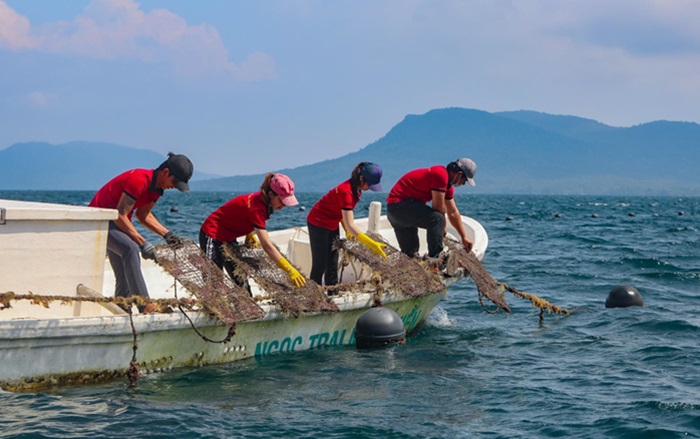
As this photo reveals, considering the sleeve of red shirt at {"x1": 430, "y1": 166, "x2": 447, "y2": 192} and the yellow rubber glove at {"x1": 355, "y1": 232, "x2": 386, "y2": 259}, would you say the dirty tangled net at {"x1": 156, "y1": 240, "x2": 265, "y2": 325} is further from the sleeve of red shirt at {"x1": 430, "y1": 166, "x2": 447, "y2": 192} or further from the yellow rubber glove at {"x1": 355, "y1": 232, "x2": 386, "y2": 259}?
the sleeve of red shirt at {"x1": 430, "y1": 166, "x2": 447, "y2": 192}

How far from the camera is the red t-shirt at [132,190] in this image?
29.2 ft

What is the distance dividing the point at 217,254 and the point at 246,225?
48 centimetres

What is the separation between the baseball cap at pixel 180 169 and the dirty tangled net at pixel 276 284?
1124 millimetres

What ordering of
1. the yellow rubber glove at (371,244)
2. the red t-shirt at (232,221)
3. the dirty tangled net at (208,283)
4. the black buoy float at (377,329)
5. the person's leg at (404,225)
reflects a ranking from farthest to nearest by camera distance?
the person's leg at (404,225), the yellow rubber glove at (371,244), the black buoy float at (377,329), the red t-shirt at (232,221), the dirty tangled net at (208,283)

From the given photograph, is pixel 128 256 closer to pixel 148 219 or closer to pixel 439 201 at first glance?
pixel 148 219

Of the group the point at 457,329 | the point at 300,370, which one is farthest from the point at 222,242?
the point at 457,329

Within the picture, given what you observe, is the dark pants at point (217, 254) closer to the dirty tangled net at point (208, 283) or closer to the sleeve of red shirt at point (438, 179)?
the dirty tangled net at point (208, 283)

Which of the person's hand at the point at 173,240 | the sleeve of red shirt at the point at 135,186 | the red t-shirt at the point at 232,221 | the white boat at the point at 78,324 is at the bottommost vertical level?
the white boat at the point at 78,324

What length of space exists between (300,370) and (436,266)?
3339 mm

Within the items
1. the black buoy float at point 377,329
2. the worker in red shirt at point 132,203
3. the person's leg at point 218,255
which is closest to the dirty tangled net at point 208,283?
the worker in red shirt at point 132,203

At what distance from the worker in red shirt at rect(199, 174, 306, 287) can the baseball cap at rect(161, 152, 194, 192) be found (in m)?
0.67

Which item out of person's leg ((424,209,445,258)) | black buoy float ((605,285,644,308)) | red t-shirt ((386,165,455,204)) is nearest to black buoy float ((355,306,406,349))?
person's leg ((424,209,445,258))

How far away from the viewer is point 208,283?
918cm

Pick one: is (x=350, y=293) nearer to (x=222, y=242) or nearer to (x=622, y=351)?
(x=222, y=242)
